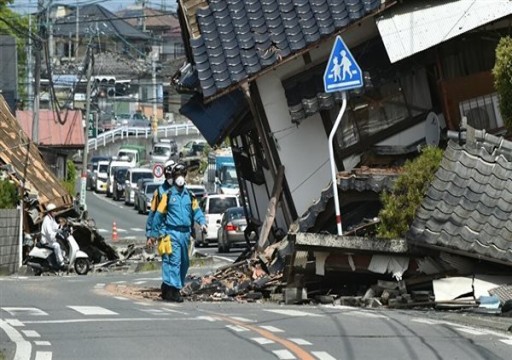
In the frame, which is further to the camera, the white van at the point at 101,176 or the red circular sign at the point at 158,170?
the white van at the point at 101,176

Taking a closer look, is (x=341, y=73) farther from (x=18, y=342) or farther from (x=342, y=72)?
(x=18, y=342)

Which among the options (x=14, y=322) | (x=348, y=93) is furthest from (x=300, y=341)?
(x=348, y=93)

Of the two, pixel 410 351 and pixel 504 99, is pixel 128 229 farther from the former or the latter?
pixel 410 351

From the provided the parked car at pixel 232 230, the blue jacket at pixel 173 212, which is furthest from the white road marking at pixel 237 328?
the parked car at pixel 232 230

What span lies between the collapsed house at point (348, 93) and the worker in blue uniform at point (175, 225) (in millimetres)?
2529

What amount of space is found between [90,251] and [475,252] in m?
19.9

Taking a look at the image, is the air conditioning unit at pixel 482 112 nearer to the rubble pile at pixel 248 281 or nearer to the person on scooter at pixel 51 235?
the rubble pile at pixel 248 281

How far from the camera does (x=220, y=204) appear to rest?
152ft

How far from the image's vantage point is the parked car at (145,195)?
194 feet

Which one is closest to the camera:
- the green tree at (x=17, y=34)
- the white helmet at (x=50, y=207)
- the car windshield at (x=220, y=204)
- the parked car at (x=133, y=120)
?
the white helmet at (x=50, y=207)

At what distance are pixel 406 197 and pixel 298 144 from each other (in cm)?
475

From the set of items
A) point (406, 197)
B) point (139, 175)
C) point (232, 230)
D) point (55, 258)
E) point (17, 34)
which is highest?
point (17, 34)

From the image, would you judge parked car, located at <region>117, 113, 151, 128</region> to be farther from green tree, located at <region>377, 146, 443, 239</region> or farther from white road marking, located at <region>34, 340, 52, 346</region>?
white road marking, located at <region>34, 340, 52, 346</region>

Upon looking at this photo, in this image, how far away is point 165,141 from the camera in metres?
87.1
